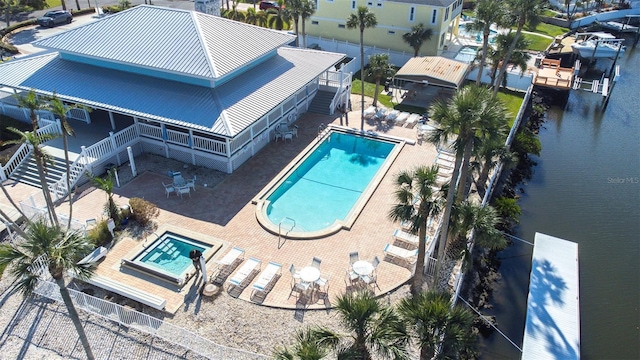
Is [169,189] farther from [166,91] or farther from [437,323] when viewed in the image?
[437,323]

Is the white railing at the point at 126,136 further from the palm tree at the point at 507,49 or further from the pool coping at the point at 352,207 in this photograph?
the palm tree at the point at 507,49

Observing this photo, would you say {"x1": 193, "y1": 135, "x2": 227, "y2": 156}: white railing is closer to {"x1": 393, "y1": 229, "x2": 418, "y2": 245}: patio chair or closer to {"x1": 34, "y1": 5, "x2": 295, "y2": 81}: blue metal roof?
{"x1": 34, "y1": 5, "x2": 295, "y2": 81}: blue metal roof

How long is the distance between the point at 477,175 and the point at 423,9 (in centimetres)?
2356

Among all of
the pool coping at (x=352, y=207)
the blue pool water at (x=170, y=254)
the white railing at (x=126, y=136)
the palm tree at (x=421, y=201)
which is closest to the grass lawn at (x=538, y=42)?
the pool coping at (x=352, y=207)

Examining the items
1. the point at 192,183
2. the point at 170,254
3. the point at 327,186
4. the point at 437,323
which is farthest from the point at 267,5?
the point at 437,323

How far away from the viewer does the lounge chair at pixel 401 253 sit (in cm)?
2002

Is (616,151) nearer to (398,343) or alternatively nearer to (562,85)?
(562,85)

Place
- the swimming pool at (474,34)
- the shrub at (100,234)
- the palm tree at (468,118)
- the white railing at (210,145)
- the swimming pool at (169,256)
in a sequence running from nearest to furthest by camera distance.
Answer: the palm tree at (468,118), the swimming pool at (169,256), the shrub at (100,234), the white railing at (210,145), the swimming pool at (474,34)

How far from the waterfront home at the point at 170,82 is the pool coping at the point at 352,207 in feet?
9.14

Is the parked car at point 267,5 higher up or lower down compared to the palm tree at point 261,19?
lower down

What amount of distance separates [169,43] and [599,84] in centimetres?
4055

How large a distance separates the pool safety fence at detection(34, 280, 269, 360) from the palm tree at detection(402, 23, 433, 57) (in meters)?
35.0

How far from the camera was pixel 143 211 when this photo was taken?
22078mm

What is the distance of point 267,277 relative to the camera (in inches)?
736
